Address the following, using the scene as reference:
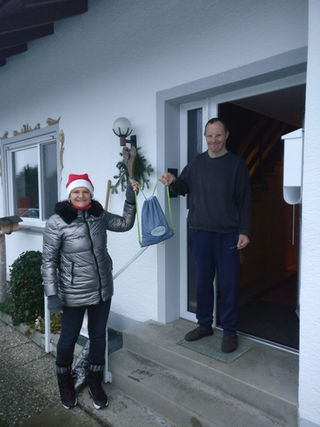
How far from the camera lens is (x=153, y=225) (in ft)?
8.64

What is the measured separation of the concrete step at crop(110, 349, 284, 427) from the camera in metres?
2.05

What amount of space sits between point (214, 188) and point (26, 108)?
10.8 feet

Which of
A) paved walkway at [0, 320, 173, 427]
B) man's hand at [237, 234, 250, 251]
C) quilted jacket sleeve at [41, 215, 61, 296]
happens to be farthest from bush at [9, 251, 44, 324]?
man's hand at [237, 234, 250, 251]

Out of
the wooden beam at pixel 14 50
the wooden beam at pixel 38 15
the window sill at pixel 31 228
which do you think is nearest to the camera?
the wooden beam at pixel 38 15

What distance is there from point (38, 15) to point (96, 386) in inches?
131

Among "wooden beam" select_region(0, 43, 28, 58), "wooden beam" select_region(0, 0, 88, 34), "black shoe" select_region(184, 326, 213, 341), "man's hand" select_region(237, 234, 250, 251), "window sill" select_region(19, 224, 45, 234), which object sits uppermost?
"wooden beam" select_region(0, 43, 28, 58)

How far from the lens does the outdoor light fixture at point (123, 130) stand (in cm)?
307

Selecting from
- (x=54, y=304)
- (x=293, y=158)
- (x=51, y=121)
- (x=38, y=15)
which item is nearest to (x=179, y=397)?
(x=54, y=304)

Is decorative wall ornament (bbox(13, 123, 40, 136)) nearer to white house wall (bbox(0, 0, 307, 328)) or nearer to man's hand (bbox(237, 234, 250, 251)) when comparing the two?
white house wall (bbox(0, 0, 307, 328))

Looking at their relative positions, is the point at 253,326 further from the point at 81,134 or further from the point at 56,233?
the point at 81,134

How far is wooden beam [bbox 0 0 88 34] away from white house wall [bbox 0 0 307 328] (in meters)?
0.24

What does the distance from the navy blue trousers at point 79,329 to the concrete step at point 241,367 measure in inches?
19.4

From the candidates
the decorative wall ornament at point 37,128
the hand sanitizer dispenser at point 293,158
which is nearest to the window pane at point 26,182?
the decorative wall ornament at point 37,128

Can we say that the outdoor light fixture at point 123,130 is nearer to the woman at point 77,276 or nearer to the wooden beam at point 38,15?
the woman at point 77,276
